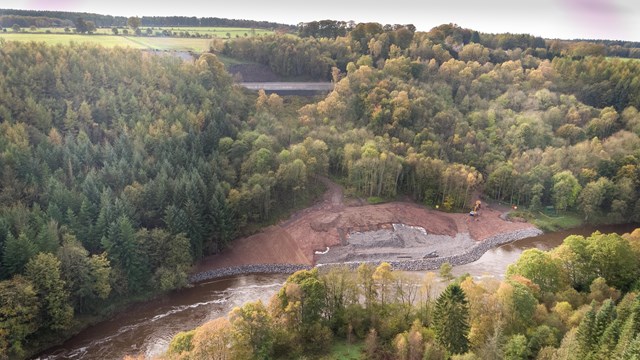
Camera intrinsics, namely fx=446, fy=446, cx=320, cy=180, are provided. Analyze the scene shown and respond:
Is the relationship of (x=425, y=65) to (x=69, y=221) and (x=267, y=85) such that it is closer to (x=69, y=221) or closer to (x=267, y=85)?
(x=267, y=85)

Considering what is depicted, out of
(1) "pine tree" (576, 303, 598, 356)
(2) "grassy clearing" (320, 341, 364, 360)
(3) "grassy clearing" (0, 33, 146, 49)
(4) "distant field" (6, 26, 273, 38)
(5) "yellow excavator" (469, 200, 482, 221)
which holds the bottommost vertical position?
(2) "grassy clearing" (320, 341, 364, 360)

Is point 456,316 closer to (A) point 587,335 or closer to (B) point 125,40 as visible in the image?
(A) point 587,335

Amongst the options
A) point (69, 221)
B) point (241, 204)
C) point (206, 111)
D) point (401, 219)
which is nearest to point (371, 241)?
point (401, 219)

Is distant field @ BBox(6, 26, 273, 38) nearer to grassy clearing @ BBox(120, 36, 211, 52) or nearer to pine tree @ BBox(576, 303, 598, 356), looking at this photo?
grassy clearing @ BBox(120, 36, 211, 52)

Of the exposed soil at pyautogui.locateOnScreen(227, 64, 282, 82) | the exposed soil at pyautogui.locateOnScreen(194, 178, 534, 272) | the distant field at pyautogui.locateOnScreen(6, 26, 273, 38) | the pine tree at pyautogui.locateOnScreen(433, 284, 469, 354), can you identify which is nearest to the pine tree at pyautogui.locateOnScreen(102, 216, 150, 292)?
the exposed soil at pyautogui.locateOnScreen(194, 178, 534, 272)

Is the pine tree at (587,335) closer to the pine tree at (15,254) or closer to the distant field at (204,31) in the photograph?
the pine tree at (15,254)

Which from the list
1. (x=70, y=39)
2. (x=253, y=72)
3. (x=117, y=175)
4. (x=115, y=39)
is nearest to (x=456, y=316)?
(x=117, y=175)
